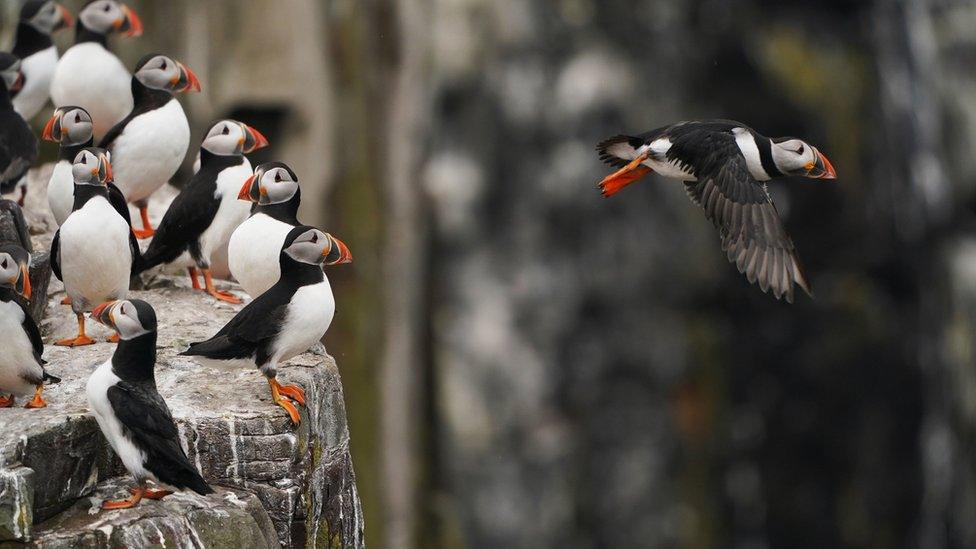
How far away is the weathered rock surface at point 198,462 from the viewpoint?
13.4ft

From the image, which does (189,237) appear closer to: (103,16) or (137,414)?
(137,414)

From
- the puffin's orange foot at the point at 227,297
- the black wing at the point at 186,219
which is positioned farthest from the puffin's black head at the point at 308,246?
the puffin's orange foot at the point at 227,297

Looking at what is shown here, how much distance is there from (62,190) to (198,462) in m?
1.46

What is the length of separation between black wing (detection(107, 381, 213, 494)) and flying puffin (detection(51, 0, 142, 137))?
9.18ft

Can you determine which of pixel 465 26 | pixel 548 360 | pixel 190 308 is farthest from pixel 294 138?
pixel 190 308

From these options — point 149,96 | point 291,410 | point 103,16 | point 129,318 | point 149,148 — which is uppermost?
point 103,16

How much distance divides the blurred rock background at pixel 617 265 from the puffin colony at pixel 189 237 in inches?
221

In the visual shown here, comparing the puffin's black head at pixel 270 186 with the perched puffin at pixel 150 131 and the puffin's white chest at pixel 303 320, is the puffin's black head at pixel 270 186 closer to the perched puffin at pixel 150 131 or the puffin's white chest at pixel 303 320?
the puffin's white chest at pixel 303 320

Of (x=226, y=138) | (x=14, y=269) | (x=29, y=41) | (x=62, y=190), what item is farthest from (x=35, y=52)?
(x=14, y=269)

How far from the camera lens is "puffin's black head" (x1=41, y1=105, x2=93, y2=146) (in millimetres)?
5348

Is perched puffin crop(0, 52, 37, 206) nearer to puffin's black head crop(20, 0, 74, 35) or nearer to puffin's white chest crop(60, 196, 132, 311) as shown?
puffin's white chest crop(60, 196, 132, 311)

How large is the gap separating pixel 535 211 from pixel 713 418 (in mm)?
2217

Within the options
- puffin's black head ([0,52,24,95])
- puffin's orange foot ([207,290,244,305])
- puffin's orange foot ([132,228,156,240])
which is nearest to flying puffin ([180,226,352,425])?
puffin's orange foot ([207,290,244,305])

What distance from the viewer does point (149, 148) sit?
5.79 m
